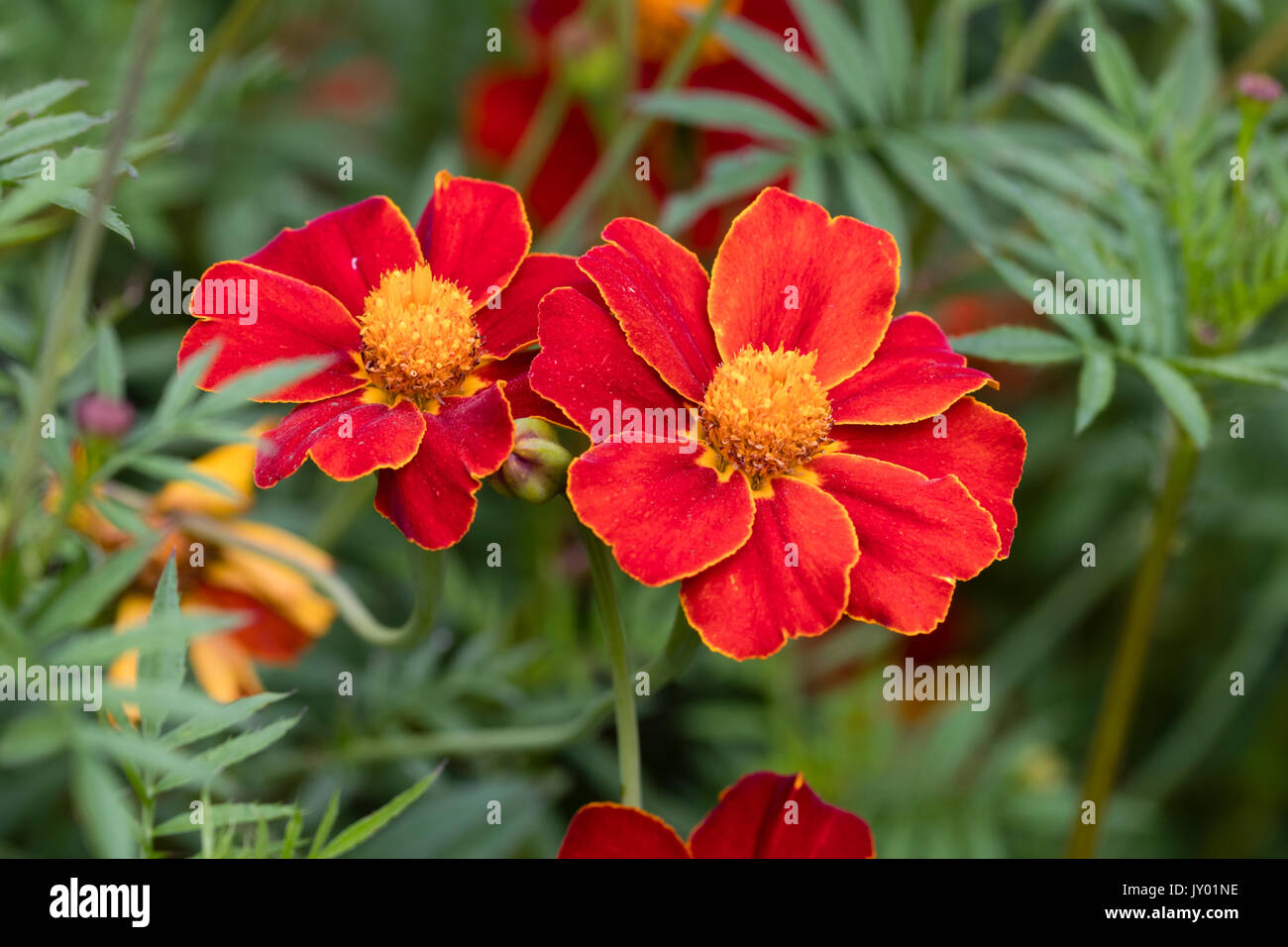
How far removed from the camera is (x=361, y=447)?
52 cm

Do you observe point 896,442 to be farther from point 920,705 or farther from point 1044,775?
point 920,705

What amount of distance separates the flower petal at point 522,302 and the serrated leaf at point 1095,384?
0.28m

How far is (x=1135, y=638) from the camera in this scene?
855 mm

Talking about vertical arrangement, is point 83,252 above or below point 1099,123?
below

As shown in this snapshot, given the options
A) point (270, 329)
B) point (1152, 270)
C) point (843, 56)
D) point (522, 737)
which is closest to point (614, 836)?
point (522, 737)

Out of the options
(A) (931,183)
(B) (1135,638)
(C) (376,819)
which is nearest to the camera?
(C) (376,819)

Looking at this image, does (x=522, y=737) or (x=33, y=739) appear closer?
(x=33, y=739)

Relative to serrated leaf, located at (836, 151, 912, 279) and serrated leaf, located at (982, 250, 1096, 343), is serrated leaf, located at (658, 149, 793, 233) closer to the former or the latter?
serrated leaf, located at (836, 151, 912, 279)

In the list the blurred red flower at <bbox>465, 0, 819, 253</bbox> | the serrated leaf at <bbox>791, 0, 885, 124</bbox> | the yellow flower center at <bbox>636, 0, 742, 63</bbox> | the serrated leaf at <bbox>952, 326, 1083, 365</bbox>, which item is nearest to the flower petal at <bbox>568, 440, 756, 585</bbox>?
the serrated leaf at <bbox>952, 326, 1083, 365</bbox>

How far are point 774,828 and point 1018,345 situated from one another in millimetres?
323

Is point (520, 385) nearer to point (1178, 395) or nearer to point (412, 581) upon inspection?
point (412, 581)

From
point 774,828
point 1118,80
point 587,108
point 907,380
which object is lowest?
point 774,828
